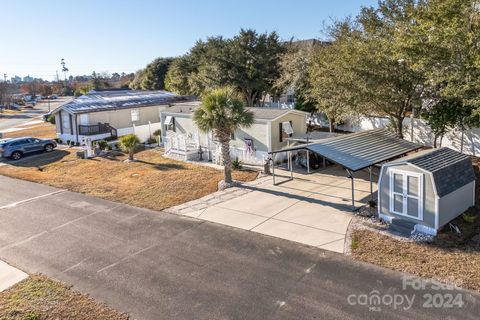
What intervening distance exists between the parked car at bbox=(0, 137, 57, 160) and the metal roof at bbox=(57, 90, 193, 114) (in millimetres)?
3288

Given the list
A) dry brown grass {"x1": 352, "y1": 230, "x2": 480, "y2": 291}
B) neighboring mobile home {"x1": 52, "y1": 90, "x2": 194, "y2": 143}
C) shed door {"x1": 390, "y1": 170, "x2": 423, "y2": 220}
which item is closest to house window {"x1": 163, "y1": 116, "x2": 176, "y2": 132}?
neighboring mobile home {"x1": 52, "y1": 90, "x2": 194, "y2": 143}

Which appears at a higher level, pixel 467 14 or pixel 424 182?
pixel 467 14

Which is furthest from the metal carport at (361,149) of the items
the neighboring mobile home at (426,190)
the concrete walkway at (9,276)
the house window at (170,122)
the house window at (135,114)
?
the house window at (135,114)

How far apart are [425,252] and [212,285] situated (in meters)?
5.79

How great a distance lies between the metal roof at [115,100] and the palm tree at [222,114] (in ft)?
55.8

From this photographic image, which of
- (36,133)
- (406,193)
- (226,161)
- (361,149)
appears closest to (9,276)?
(226,161)

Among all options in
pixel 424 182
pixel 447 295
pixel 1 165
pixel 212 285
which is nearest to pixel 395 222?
pixel 424 182

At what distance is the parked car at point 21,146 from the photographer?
26359 millimetres

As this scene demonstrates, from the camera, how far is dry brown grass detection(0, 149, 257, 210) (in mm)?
16750

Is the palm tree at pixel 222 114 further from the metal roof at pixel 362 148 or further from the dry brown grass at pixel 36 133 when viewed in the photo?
the dry brown grass at pixel 36 133

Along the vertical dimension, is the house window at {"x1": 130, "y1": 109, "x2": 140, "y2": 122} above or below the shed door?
Answer: above

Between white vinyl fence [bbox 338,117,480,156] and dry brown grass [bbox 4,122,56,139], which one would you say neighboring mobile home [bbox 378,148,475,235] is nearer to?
white vinyl fence [bbox 338,117,480,156]

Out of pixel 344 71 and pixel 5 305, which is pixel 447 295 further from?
pixel 344 71

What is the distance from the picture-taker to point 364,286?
873 centimetres
